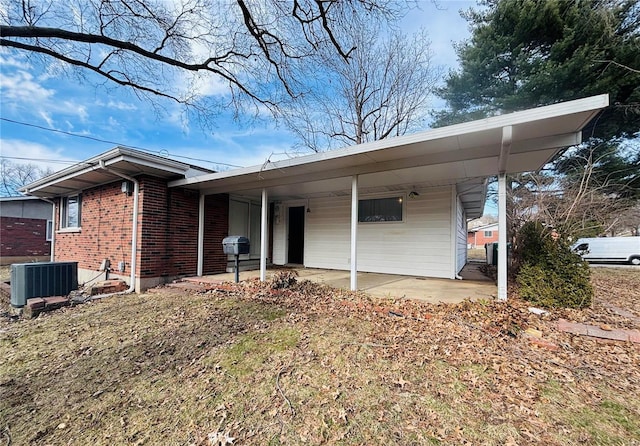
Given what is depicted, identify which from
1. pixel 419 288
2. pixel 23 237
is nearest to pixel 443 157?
pixel 419 288

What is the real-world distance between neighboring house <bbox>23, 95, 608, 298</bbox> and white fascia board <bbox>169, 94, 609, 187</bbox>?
0.7 inches

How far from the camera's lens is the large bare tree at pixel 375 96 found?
1264cm

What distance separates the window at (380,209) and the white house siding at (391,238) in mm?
149

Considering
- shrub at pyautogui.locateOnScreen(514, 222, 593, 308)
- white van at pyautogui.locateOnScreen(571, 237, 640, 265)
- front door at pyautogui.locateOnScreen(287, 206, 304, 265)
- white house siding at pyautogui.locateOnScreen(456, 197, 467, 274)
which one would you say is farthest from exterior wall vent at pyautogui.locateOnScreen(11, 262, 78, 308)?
white van at pyautogui.locateOnScreen(571, 237, 640, 265)

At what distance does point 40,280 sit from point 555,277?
9.06 metres

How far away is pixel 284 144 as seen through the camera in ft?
45.3

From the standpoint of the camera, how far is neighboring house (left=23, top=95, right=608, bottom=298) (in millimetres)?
4273

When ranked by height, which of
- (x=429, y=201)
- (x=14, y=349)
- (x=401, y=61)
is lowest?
(x=14, y=349)

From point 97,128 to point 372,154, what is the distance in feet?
45.0

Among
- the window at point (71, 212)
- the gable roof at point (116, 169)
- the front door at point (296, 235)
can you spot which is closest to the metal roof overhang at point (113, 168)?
the gable roof at point (116, 169)

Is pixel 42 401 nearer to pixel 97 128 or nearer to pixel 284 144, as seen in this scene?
pixel 284 144

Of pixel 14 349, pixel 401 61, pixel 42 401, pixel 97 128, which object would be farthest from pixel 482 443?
pixel 97 128

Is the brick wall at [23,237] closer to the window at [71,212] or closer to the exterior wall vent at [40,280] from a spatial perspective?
the window at [71,212]

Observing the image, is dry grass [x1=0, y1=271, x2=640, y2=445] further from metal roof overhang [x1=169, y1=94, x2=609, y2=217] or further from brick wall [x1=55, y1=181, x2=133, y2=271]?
brick wall [x1=55, y1=181, x2=133, y2=271]
